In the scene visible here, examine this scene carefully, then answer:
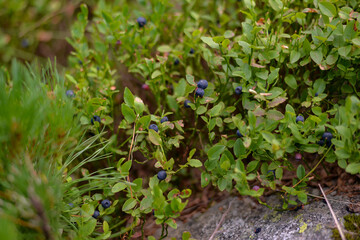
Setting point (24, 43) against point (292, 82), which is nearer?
point (292, 82)

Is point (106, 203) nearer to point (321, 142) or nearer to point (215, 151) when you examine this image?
point (215, 151)

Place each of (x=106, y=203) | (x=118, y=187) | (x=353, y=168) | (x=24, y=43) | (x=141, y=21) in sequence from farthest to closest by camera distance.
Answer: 1. (x=24, y=43)
2. (x=141, y=21)
3. (x=106, y=203)
4. (x=118, y=187)
5. (x=353, y=168)

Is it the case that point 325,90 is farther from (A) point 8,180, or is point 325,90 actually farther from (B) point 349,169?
(A) point 8,180

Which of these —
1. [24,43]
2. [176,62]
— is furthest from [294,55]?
[24,43]

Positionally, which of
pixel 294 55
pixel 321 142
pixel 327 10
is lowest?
pixel 321 142

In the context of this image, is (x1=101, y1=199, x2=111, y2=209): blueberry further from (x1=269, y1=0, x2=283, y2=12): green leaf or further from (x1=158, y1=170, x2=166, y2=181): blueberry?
(x1=269, y1=0, x2=283, y2=12): green leaf

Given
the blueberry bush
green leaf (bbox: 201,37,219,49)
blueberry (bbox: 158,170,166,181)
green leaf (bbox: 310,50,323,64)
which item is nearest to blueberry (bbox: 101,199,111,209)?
the blueberry bush

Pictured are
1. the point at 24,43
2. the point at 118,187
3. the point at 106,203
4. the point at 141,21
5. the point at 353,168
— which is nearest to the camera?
the point at 353,168
